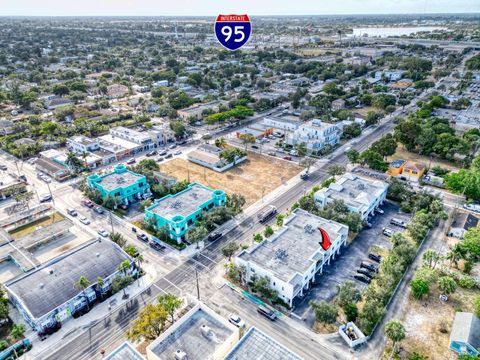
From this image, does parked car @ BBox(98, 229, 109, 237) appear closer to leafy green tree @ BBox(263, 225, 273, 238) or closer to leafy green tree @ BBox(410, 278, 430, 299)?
leafy green tree @ BBox(263, 225, 273, 238)

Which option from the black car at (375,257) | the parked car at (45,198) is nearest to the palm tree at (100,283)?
the parked car at (45,198)

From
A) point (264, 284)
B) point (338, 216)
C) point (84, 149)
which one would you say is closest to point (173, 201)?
point (264, 284)

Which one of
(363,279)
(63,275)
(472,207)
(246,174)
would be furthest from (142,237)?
(472,207)

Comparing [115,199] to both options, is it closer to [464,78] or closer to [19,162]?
[19,162]

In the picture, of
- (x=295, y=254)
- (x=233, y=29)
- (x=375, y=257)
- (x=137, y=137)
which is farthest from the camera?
(x=137, y=137)

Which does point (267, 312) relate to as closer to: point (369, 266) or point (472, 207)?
point (369, 266)

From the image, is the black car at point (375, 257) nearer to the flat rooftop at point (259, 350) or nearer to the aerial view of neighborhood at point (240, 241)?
the aerial view of neighborhood at point (240, 241)

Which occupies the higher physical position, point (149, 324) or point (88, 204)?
point (149, 324)
